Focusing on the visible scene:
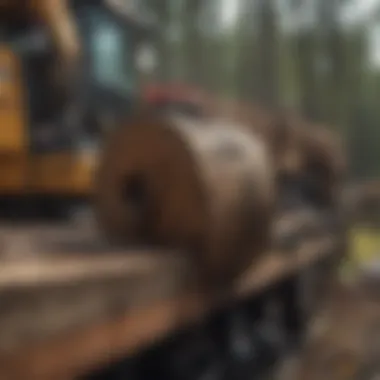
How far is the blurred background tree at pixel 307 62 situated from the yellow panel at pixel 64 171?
295 millimetres

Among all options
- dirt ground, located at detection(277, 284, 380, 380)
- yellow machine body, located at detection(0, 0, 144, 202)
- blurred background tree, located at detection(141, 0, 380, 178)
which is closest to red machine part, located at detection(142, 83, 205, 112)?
blurred background tree, located at detection(141, 0, 380, 178)

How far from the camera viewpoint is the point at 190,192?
69 centimetres

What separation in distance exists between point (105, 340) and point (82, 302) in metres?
0.05

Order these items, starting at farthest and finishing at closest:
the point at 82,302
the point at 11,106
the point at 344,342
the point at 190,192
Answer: the point at 11,106 < the point at 344,342 < the point at 190,192 < the point at 82,302

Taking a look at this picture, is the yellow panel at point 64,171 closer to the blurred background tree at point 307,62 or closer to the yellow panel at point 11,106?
the yellow panel at point 11,106

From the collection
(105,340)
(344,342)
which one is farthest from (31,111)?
(105,340)

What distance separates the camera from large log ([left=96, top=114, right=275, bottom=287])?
0.69 metres

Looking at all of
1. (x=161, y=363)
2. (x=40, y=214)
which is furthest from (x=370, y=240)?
(x=40, y=214)

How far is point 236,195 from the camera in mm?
716

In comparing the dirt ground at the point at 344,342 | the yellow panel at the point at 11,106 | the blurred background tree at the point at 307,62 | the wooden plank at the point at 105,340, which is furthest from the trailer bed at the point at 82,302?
the yellow panel at the point at 11,106

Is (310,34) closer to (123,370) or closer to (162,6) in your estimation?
(162,6)

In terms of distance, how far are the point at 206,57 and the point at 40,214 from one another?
1.40 feet

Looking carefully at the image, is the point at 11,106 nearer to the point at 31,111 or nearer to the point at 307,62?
the point at 31,111

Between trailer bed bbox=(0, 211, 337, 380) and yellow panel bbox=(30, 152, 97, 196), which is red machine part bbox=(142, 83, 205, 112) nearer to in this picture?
yellow panel bbox=(30, 152, 97, 196)
